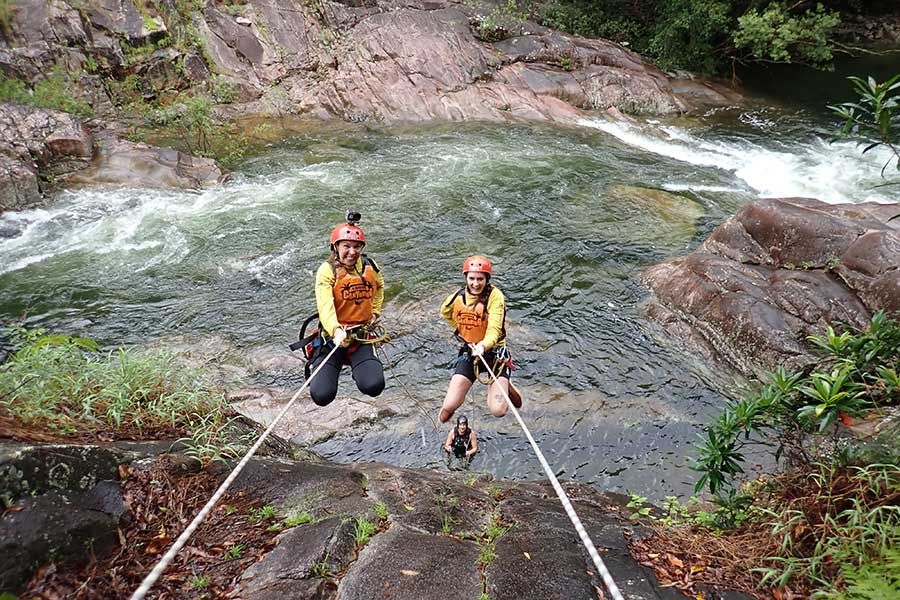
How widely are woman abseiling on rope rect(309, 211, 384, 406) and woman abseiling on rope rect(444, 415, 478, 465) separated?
3.81 ft

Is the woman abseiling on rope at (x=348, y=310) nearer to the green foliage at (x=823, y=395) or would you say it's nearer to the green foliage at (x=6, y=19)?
the green foliage at (x=823, y=395)

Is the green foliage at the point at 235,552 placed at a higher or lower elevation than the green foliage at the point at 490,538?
higher

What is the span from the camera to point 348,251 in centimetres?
617

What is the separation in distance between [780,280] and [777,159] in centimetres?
904

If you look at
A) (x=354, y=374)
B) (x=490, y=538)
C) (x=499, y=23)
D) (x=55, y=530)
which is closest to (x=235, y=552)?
(x=55, y=530)

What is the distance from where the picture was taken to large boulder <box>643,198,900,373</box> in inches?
308

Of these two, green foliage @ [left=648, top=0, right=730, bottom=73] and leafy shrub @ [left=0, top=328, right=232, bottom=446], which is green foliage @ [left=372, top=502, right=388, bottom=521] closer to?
leafy shrub @ [left=0, top=328, right=232, bottom=446]

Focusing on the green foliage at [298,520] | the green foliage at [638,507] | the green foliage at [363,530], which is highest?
the green foliage at [298,520]

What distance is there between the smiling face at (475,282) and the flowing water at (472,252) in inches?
72.8

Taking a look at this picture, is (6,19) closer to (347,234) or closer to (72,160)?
(72,160)

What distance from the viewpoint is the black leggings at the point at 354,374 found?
240 inches

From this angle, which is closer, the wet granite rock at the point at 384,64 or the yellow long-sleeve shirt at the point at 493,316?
the yellow long-sleeve shirt at the point at 493,316

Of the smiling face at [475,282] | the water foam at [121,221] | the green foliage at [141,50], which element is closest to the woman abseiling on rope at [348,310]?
the smiling face at [475,282]

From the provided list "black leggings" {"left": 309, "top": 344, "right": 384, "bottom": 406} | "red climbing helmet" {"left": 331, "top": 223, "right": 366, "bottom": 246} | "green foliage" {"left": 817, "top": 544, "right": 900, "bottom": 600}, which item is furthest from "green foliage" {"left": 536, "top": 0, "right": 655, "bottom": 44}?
"green foliage" {"left": 817, "top": 544, "right": 900, "bottom": 600}
